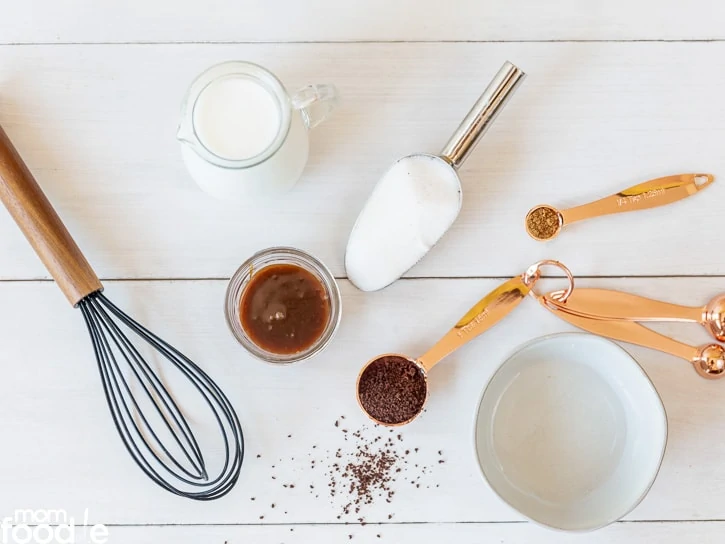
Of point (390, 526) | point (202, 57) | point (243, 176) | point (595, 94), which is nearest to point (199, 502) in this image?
point (390, 526)

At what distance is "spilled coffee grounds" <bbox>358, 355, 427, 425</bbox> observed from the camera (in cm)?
68

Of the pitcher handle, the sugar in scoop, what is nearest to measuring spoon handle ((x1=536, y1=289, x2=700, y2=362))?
the sugar in scoop

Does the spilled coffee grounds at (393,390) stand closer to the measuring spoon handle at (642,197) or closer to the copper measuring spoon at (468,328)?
the copper measuring spoon at (468,328)

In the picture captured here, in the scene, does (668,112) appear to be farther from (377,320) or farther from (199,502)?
(199,502)

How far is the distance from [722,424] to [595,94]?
373 millimetres

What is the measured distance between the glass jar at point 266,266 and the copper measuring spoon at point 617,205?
217 mm

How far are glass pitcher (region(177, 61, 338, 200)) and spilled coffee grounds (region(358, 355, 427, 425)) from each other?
230mm

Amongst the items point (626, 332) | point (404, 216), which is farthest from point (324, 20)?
point (626, 332)

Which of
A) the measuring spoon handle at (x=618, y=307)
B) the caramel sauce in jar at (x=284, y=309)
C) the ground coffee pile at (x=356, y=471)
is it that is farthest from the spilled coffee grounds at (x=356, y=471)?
the measuring spoon handle at (x=618, y=307)

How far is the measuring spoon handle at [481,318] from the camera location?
68cm

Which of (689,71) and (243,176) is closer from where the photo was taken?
(243,176)

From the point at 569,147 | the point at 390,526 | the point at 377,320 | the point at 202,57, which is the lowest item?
the point at 390,526

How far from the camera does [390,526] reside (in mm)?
700

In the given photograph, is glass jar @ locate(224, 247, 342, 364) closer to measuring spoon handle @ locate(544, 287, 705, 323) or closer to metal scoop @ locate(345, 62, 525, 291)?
metal scoop @ locate(345, 62, 525, 291)
